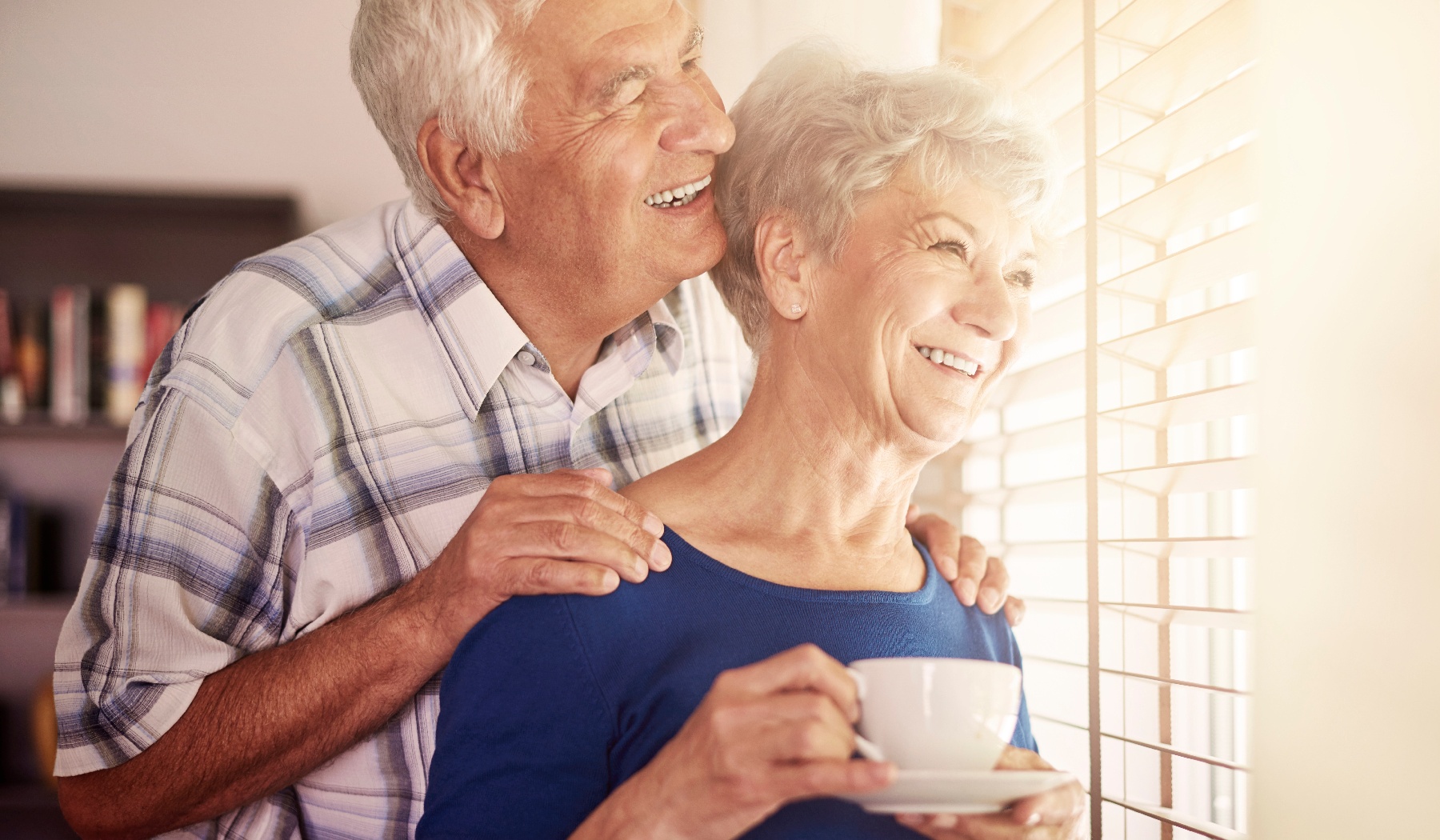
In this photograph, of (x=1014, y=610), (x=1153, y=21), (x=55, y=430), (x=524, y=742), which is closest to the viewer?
(x=524, y=742)

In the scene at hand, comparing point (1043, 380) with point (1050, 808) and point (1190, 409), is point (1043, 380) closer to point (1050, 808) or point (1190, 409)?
point (1190, 409)

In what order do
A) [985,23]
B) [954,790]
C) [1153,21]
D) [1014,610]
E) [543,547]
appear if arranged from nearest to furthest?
[954,790] < [543,547] < [1153,21] < [1014,610] < [985,23]

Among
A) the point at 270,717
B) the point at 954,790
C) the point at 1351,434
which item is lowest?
the point at 270,717

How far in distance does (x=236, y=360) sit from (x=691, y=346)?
2.28 ft

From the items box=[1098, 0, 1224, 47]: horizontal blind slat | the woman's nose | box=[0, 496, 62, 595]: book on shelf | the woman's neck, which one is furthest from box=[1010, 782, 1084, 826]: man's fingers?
box=[0, 496, 62, 595]: book on shelf

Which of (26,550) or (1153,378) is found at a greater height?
(1153,378)

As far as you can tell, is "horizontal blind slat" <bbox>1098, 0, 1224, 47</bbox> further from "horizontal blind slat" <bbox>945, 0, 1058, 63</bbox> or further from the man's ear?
the man's ear

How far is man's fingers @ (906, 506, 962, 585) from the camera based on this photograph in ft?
3.95

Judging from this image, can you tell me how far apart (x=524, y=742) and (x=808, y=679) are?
0.35 metres

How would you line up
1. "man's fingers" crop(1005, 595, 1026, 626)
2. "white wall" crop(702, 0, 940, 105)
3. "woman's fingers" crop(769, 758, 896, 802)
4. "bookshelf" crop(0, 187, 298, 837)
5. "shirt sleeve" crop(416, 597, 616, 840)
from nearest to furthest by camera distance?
"woman's fingers" crop(769, 758, 896, 802)
"shirt sleeve" crop(416, 597, 616, 840)
"man's fingers" crop(1005, 595, 1026, 626)
"white wall" crop(702, 0, 940, 105)
"bookshelf" crop(0, 187, 298, 837)

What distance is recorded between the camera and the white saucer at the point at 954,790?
0.63m

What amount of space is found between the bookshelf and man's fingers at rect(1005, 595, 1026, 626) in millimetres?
2420

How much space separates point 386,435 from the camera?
1.29 meters

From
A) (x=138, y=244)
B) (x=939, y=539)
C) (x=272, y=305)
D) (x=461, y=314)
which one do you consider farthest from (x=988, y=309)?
(x=138, y=244)
